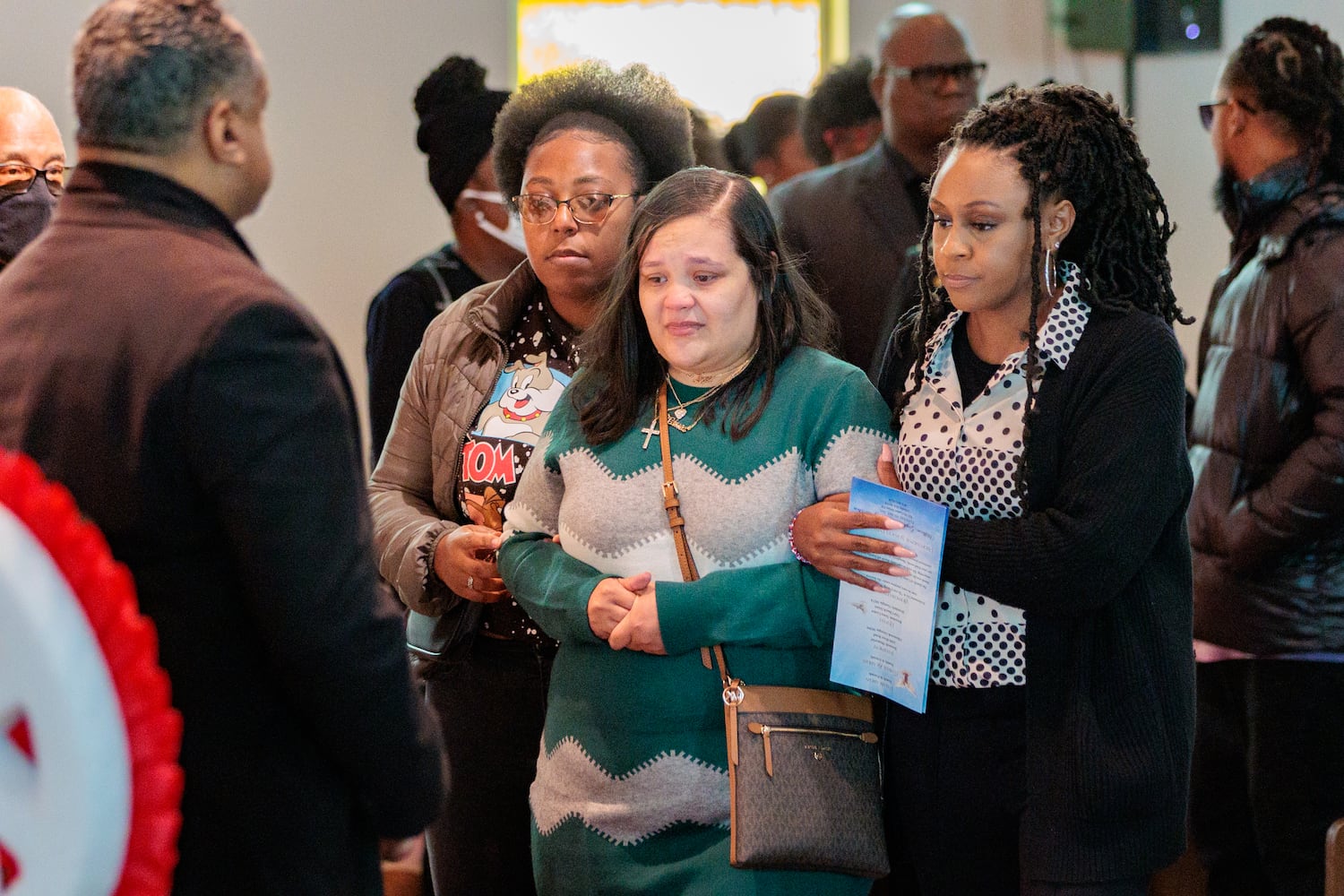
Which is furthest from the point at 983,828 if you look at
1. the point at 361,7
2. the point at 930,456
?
the point at 361,7

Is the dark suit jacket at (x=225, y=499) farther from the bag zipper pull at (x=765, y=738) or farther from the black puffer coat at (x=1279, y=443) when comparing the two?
the black puffer coat at (x=1279, y=443)

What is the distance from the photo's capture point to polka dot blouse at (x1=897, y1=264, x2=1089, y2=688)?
6.42 feet

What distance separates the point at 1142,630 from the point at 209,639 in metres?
1.23

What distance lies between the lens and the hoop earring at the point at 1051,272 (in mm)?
1992

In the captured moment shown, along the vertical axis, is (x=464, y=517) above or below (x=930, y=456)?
below

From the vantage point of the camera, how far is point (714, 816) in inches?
76.6

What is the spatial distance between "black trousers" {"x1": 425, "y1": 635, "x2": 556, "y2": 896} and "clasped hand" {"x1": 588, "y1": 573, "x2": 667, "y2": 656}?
1.37 ft

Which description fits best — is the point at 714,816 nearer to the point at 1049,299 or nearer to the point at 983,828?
the point at 983,828

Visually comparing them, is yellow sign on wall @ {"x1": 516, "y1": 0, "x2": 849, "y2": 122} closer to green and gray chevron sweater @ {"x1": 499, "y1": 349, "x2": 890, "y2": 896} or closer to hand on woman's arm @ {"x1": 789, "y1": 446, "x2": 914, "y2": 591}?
green and gray chevron sweater @ {"x1": 499, "y1": 349, "x2": 890, "y2": 896}

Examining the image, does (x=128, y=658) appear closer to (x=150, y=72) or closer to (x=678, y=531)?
(x=150, y=72)

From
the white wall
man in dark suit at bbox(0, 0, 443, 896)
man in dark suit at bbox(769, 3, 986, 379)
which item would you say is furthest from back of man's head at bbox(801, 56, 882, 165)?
man in dark suit at bbox(0, 0, 443, 896)

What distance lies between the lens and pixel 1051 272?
6.55 ft

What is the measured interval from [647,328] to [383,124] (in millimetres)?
3980

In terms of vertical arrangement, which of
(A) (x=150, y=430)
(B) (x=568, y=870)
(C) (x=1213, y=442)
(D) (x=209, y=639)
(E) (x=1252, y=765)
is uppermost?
(A) (x=150, y=430)
